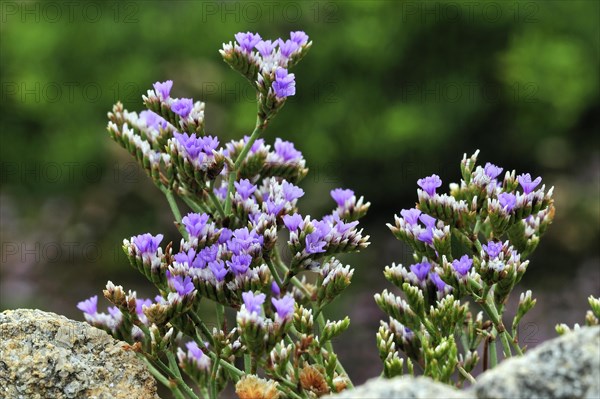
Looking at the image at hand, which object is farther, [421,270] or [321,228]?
[421,270]

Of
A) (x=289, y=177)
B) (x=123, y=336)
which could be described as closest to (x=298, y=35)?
(x=289, y=177)

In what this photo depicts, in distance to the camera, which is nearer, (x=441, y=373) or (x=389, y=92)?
(x=441, y=373)

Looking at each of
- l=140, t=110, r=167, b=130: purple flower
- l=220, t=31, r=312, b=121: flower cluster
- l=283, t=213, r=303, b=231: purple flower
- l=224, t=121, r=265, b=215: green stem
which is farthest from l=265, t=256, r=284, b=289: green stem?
l=140, t=110, r=167, b=130: purple flower

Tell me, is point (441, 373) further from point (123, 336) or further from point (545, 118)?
point (545, 118)

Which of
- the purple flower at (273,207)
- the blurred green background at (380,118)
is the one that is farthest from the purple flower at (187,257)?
the blurred green background at (380,118)

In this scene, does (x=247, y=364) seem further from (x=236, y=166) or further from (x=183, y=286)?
(x=236, y=166)

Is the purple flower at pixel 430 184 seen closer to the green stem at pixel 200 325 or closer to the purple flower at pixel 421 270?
the purple flower at pixel 421 270

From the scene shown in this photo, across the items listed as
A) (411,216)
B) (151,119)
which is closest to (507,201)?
(411,216)

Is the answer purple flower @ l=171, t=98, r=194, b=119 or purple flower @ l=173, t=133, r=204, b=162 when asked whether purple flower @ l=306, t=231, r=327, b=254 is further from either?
purple flower @ l=171, t=98, r=194, b=119
